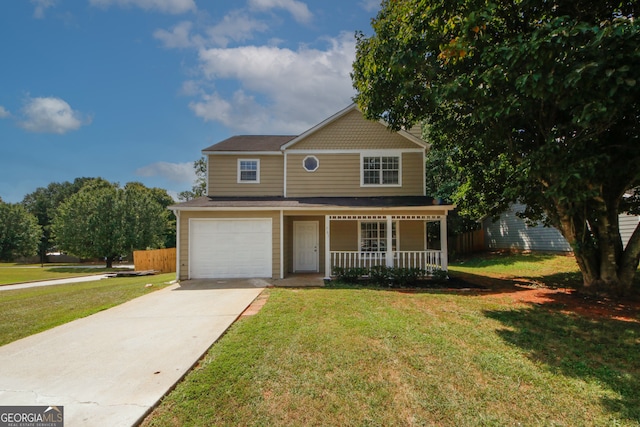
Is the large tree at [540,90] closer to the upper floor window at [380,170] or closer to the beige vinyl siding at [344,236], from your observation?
the upper floor window at [380,170]

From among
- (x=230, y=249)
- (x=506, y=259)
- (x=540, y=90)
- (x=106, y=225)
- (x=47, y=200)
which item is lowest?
(x=506, y=259)

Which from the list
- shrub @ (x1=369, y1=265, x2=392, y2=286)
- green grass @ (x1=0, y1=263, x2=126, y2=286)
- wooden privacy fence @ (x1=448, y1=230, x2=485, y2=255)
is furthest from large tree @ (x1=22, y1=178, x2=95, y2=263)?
wooden privacy fence @ (x1=448, y1=230, x2=485, y2=255)

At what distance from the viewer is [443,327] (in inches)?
209

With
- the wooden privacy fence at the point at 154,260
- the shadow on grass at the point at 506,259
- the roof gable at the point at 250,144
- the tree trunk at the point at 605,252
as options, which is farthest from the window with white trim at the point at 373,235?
the wooden privacy fence at the point at 154,260

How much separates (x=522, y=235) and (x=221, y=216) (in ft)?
60.2

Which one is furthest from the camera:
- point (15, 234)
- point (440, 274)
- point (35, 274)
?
point (15, 234)

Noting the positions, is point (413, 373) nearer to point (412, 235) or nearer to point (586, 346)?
point (586, 346)

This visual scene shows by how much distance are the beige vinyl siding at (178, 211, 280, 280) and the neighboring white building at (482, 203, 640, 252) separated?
10.6m

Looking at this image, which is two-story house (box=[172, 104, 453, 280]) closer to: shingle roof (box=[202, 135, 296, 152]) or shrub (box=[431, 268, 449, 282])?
shingle roof (box=[202, 135, 296, 152])

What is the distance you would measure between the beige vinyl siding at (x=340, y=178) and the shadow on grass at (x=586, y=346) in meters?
6.72

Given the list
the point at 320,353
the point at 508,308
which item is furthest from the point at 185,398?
the point at 508,308

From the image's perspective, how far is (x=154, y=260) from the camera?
60.2 ft

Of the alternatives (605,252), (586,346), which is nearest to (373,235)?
(605,252)

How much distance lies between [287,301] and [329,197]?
19.6 ft
